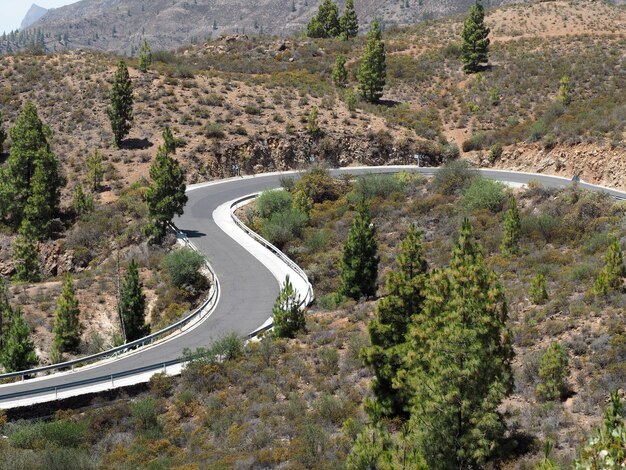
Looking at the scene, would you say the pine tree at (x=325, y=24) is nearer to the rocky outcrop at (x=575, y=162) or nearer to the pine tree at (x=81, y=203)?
the rocky outcrop at (x=575, y=162)

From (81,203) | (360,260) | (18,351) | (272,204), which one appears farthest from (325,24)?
(18,351)

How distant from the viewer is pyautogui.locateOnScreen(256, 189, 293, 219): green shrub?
1740 inches

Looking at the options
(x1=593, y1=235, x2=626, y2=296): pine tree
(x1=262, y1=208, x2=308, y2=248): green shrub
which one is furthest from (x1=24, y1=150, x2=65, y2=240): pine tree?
(x1=593, y1=235, x2=626, y2=296): pine tree

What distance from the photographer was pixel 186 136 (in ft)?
186

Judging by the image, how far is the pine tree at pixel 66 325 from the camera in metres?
30.6

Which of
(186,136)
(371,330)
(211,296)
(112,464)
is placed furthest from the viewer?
(186,136)

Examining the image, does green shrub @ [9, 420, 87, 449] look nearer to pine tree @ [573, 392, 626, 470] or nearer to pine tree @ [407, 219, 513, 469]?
pine tree @ [407, 219, 513, 469]

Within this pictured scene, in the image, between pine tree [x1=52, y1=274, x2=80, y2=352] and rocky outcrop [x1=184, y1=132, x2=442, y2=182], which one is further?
rocky outcrop [x1=184, y1=132, x2=442, y2=182]

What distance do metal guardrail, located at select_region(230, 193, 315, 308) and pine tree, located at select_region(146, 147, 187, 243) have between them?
174 inches

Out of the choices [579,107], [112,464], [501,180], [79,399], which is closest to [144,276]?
[79,399]

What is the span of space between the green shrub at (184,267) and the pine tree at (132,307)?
3.88 metres

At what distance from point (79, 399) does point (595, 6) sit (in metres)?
87.2

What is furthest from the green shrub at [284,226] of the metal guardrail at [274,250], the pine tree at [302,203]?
the pine tree at [302,203]

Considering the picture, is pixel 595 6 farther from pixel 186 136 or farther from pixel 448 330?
pixel 448 330
